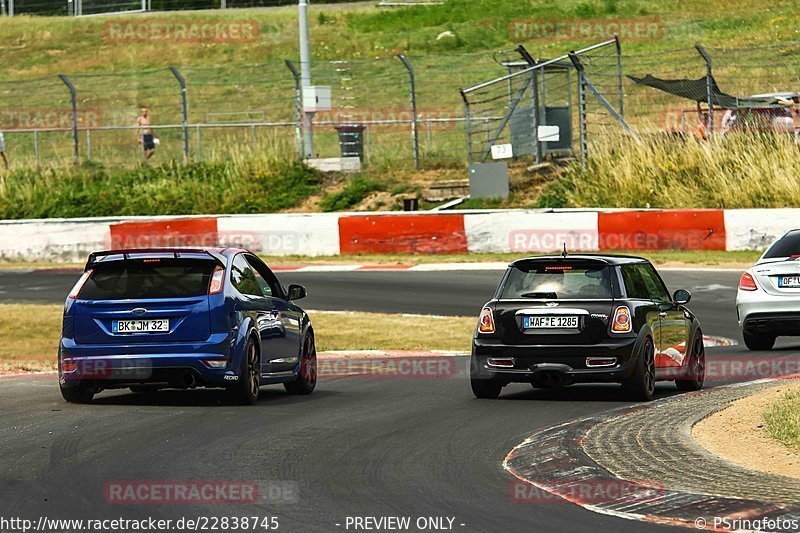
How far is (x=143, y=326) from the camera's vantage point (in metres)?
12.3

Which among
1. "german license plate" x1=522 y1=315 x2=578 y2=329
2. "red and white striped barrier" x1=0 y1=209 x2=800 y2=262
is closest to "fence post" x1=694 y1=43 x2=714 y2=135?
"red and white striped barrier" x1=0 y1=209 x2=800 y2=262

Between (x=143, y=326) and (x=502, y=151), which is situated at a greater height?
(x=502, y=151)

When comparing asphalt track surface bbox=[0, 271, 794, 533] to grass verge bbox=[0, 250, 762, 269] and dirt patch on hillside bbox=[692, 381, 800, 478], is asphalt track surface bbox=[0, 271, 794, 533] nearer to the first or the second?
dirt patch on hillside bbox=[692, 381, 800, 478]

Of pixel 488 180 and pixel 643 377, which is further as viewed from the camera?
pixel 488 180

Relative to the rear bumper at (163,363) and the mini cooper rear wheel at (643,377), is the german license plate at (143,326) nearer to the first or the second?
the rear bumper at (163,363)

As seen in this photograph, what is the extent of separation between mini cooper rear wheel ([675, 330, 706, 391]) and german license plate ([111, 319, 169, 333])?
5003mm

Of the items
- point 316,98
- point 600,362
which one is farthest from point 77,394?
point 316,98

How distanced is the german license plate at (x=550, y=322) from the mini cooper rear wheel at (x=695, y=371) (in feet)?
5.59

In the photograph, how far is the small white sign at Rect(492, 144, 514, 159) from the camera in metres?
32.8

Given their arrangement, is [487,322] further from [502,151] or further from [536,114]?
[536,114]

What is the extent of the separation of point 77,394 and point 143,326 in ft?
3.24

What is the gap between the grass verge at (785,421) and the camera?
945cm

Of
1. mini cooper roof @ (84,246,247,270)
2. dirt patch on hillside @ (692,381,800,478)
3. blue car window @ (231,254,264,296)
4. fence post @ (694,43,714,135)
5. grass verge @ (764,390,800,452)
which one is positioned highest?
fence post @ (694,43,714,135)

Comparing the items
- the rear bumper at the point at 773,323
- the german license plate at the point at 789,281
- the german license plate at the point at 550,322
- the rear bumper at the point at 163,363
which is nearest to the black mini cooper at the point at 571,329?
the german license plate at the point at 550,322
